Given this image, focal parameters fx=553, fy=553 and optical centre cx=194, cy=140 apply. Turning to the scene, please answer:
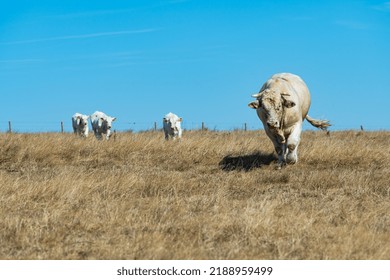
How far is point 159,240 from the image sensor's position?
6539 mm

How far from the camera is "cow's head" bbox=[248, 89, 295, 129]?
13.0m

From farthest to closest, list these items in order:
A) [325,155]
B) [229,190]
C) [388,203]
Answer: [325,155], [229,190], [388,203]

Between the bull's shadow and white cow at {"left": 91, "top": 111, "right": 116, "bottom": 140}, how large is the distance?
13047mm

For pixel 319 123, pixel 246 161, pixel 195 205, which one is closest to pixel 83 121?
pixel 319 123

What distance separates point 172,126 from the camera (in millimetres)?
24328

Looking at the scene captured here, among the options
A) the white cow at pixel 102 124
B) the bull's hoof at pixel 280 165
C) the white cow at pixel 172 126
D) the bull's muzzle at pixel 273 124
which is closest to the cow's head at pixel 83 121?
the white cow at pixel 102 124

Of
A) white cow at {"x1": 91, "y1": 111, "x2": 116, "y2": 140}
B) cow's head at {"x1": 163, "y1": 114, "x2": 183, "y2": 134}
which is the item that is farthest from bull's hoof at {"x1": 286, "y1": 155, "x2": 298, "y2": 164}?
white cow at {"x1": 91, "y1": 111, "x2": 116, "y2": 140}

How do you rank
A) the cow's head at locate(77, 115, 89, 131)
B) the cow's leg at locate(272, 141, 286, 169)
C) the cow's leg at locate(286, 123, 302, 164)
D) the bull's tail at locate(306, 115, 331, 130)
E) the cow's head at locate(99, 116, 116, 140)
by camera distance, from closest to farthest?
the cow's leg at locate(286, 123, 302, 164) < the cow's leg at locate(272, 141, 286, 169) < the bull's tail at locate(306, 115, 331, 130) < the cow's head at locate(99, 116, 116, 140) < the cow's head at locate(77, 115, 89, 131)

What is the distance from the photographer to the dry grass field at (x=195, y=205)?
6426 mm

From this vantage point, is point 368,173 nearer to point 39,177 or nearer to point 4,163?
point 39,177

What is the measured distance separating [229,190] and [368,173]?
3.67 m

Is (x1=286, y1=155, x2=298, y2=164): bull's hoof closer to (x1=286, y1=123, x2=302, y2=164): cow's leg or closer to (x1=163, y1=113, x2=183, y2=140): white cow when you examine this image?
(x1=286, y1=123, x2=302, y2=164): cow's leg

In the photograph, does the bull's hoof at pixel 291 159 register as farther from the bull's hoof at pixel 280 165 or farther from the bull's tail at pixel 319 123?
the bull's tail at pixel 319 123

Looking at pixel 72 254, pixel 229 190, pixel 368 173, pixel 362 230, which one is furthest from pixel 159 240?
pixel 368 173
